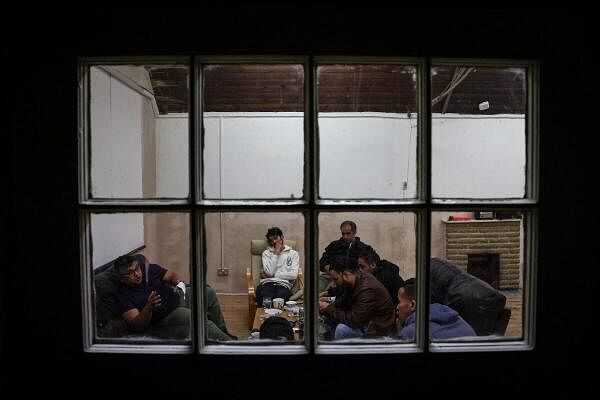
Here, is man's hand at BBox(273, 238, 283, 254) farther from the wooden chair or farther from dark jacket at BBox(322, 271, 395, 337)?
dark jacket at BBox(322, 271, 395, 337)

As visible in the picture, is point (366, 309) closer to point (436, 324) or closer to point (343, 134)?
point (436, 324)

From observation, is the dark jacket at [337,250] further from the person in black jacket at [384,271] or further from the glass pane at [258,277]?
the glass pane at [258,277]

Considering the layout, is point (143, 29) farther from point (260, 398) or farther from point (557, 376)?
point (557, 376)

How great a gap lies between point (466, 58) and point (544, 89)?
159mm

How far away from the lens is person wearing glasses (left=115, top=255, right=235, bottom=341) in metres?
1.10

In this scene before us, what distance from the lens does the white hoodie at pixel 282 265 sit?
4949mm

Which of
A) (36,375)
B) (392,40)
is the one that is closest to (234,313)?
(36,375)

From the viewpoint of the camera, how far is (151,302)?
1.28 meters

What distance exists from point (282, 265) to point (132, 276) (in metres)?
3.72

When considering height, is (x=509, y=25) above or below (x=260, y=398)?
above

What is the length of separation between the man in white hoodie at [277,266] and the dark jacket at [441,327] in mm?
3535

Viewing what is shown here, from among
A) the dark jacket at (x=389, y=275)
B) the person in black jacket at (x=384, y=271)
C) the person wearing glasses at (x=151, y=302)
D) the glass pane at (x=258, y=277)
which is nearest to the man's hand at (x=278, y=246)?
the glass pane at (x=258, y=277)

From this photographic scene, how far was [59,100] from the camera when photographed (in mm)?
908

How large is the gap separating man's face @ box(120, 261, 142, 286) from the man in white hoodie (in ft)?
11.0
